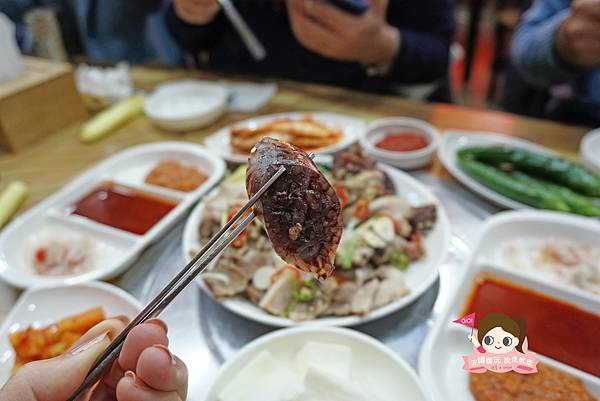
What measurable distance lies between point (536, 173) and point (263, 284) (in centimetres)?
146

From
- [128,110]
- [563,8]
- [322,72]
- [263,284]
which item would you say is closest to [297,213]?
[263,284]

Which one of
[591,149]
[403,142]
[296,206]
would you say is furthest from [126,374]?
[591,149]

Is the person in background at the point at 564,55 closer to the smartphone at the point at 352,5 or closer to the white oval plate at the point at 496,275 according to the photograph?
the smartphone at the point at 352,5

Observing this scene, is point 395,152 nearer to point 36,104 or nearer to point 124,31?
point 36,104

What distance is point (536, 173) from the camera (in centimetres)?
209

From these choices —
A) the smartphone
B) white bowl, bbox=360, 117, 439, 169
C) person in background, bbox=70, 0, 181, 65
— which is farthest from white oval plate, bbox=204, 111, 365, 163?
person in background, bbox=70, 0, 181, 65

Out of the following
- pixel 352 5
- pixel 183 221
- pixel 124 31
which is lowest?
pixel 183 221

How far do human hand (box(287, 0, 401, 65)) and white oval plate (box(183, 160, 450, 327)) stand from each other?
3.48ft

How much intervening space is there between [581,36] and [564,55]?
189mm

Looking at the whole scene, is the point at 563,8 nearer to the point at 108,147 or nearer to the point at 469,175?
the point at 469,175

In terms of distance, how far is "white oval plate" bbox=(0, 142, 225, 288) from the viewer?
1.64 meters

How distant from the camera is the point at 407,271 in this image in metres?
1.59

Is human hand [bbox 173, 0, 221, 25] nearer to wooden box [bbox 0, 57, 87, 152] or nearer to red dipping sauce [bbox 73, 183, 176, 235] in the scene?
wooden box [bbox 0, 57, 87, 152]

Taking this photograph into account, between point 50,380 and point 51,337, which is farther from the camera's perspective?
point 51,337
